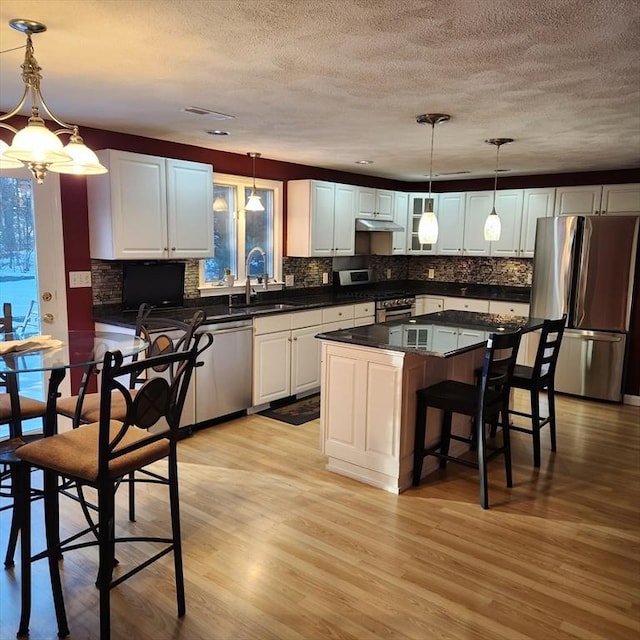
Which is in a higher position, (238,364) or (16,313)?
(16,313)

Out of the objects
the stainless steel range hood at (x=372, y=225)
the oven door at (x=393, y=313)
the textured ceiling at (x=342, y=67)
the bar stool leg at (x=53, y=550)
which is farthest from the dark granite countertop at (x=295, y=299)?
the bar stool leg at (x=53, y=550)

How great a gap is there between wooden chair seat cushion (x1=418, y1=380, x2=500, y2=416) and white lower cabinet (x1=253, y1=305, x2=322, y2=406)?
1722mm

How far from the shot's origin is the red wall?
394 centimetres

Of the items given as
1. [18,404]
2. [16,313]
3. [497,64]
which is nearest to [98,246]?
[16,313]

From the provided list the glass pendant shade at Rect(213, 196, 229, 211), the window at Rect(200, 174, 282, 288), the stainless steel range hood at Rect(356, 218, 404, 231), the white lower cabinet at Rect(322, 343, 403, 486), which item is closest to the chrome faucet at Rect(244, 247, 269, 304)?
the window at Rect(200, 174, 282, 288)

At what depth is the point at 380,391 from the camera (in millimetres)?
3271

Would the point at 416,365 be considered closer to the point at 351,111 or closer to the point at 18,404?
the point at 351,111

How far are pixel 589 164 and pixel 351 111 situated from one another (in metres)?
3.24

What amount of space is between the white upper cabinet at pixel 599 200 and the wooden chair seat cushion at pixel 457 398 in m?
3.33

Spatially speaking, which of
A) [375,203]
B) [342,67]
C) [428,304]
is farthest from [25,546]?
[428,304]

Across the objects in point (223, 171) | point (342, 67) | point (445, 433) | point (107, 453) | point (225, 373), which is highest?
point (342, 67)

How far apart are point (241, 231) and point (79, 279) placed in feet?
5.56

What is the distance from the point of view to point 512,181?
6.44 meters

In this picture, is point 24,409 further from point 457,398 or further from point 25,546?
point 457,398
